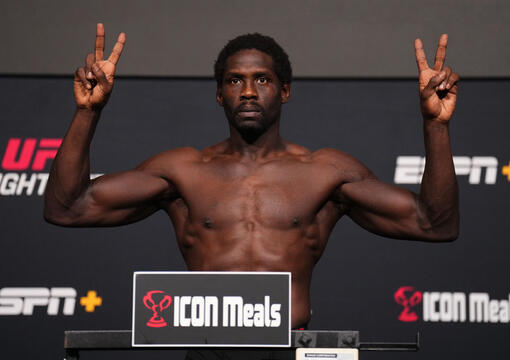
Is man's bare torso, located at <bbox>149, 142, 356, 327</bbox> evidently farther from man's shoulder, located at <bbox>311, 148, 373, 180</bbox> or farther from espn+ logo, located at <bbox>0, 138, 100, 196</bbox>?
espn+ logo, located at <bbox>0, 138, 100, 196</bbox>

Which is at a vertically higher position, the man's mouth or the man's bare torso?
the man's mouth

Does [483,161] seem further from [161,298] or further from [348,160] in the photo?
[161,298]

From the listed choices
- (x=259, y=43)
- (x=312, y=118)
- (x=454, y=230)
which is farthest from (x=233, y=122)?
(x=312, y=118)

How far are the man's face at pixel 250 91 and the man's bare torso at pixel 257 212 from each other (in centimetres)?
14

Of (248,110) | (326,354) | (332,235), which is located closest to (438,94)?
(248,110)

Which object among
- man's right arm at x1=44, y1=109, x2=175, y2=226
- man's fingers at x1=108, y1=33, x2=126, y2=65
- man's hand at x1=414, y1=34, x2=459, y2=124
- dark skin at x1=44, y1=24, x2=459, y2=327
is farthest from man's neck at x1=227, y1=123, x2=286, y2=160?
man's hand at x1=414, y1=34, x2=459, y2=124

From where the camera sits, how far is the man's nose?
2117 millimetres

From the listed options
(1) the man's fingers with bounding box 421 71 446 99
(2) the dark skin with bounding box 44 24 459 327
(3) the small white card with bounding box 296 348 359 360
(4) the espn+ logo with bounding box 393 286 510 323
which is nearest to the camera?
(3) the small white card with bounding box 296 348 359 360

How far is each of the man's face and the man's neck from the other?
5 centimetres

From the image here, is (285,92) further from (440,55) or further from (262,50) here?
(440,55)

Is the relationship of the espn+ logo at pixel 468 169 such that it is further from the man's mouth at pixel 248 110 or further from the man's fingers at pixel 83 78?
the man's fingers at pixel 83 78

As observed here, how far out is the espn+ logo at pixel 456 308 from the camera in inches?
125

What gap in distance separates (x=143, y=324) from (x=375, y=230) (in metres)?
0.82

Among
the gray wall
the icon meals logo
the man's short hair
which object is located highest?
the gray wall
